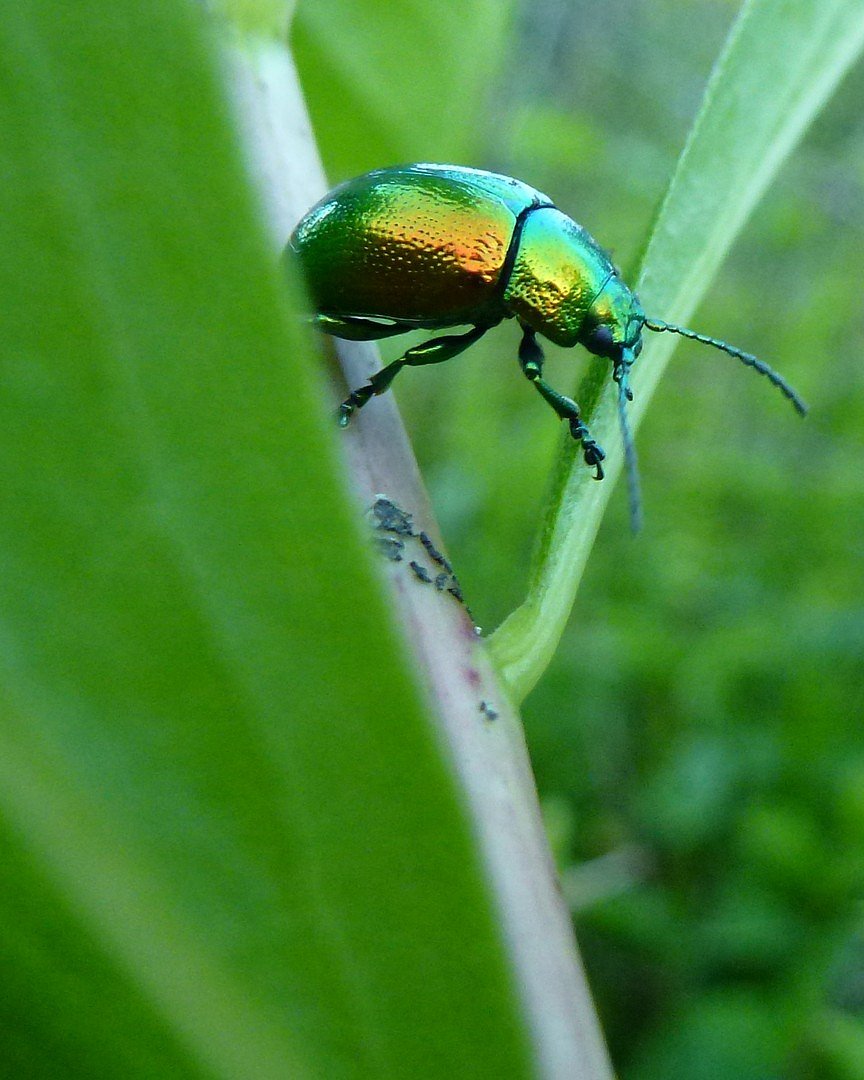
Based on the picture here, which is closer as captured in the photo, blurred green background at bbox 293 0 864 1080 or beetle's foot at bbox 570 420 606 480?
beetle's foot at bbox 570 420 606 480

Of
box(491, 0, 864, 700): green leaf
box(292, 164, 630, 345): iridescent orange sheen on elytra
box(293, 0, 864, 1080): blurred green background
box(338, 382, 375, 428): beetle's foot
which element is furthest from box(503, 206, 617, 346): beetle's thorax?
box(338, 382, 375, 428): beetle's foot

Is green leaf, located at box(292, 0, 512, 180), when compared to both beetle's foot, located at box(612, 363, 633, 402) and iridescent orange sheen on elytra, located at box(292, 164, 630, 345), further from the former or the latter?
beetle's foot, located at box(612, 363, 633, 402)

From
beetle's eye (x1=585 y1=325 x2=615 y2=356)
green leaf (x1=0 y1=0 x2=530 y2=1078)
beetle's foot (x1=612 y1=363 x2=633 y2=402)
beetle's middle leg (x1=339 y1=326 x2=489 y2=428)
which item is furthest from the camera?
beetle's eye (x1=585 y1=325 x2=615 y2=356)

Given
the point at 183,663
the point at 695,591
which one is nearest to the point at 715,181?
the point at 183,663

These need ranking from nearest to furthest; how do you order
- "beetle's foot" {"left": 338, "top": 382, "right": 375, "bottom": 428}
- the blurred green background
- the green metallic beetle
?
"beetle's foot" {"left": 338, "top": 382, "right": 375, "bottom": 428}
the green metallic beetle
the blurred green background

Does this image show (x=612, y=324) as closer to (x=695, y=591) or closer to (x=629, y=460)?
(x=629, y=460)

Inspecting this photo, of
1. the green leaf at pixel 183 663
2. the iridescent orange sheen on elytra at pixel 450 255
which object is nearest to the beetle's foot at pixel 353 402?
the iridescent orange sheen on elytra at pixel 450 255

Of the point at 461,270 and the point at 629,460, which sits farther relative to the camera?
the point at 461,270

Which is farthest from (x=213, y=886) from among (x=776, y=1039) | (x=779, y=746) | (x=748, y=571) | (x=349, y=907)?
(x=748, y=571)
